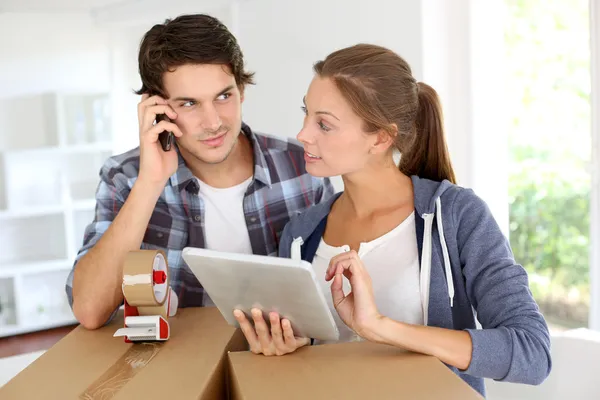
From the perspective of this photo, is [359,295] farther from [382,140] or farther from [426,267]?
[382,140]

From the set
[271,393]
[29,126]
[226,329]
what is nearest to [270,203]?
[226,329]

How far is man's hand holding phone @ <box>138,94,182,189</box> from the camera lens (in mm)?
1778

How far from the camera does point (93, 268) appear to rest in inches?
66.4

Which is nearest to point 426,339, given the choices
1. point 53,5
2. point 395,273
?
point 395,273

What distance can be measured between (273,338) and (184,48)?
Answer: 89 centimetres

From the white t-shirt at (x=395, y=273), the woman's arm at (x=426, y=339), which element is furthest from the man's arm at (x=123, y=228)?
the woman's arm at (x=426, y=339)

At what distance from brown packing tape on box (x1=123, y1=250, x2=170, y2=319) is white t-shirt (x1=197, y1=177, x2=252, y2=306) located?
520 millimetres

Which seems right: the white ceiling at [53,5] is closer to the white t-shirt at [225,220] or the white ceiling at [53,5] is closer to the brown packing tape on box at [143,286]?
the white t-shirt at [225,220]

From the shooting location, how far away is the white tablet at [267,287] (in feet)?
3.76

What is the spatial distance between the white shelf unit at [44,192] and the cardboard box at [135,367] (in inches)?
137

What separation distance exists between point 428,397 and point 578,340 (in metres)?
0.70

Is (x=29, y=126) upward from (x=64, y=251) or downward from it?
upward

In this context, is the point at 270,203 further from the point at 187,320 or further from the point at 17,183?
the point at 17,183

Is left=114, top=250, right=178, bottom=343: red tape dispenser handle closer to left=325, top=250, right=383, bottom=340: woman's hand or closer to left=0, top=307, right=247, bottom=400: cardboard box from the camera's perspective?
left=0, top=307, right=247, bottom=400: cardboard box
